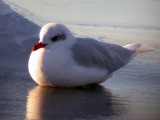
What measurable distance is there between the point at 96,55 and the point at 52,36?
562 millimetres

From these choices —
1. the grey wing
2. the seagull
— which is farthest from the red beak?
the grey wing

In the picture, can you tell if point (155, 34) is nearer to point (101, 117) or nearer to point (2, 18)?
point (2, 18)

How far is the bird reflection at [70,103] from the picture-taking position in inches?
105

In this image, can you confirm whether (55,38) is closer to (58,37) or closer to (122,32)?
(58,37)

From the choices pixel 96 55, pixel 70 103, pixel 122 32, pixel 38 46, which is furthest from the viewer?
pixel 122 32

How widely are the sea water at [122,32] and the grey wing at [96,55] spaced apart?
20cm

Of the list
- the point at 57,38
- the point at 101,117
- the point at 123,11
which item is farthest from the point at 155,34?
the point at 101,117

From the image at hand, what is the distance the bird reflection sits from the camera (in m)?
2.67

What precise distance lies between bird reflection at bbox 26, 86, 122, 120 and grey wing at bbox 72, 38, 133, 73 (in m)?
0.28

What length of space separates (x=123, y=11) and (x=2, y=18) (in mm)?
4283

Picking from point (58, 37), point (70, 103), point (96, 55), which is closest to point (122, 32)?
point (96, 55)

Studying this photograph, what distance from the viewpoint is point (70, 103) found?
3.06 m

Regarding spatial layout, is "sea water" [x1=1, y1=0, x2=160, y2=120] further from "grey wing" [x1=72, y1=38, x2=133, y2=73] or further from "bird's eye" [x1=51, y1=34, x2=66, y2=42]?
"bird's eye" [x1=51, y1=34, x2=66, y2=42]

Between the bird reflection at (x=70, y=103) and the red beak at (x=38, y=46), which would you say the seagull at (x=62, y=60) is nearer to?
the red beak at (x=38, y=46)
